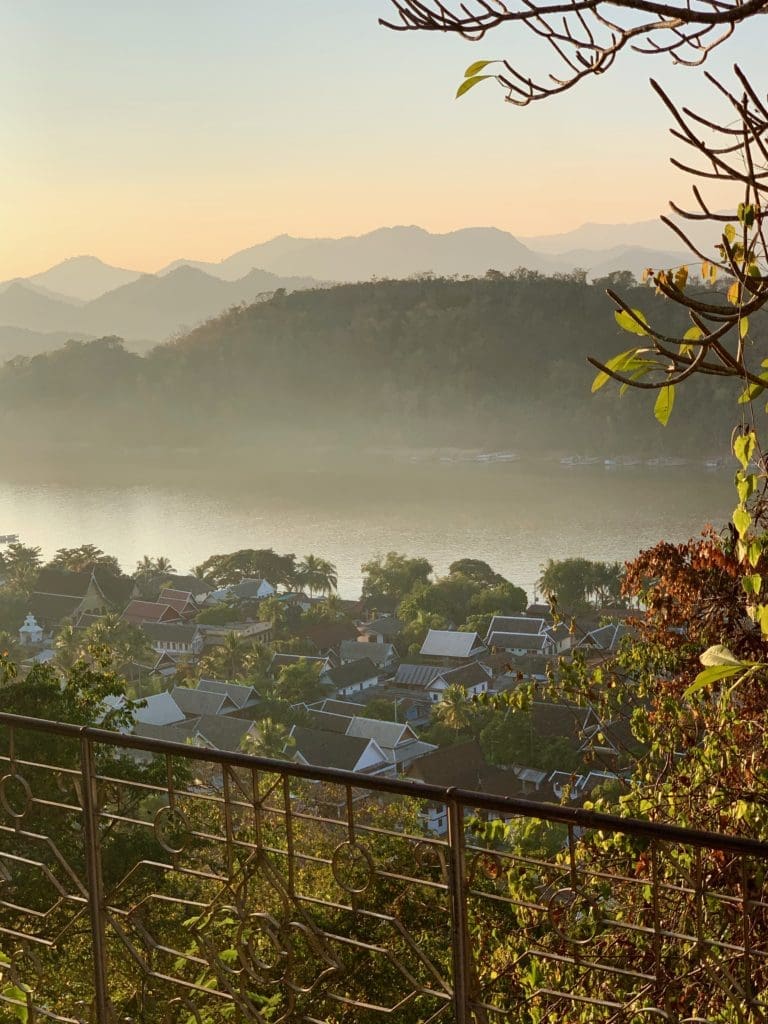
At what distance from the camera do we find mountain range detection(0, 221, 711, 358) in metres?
74.2

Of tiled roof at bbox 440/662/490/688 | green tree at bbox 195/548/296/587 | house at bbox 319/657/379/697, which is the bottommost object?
house at bbox 319/657/379/697

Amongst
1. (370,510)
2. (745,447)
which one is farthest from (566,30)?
(370,510)

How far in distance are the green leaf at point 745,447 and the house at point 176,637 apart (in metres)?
25.6

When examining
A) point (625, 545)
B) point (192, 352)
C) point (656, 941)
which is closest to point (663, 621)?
point (656, 941)

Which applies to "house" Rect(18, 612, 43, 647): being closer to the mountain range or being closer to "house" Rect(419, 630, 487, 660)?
"house" Rect(419, 630, 487, 660)

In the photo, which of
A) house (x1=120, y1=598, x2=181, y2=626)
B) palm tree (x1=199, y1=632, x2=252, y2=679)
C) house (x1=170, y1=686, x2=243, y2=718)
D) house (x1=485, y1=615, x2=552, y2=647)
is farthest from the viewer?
house (x1=120, y1=598, x2=181, y2=626)

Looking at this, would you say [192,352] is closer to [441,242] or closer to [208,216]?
[208,216]

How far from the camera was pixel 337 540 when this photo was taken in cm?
3700

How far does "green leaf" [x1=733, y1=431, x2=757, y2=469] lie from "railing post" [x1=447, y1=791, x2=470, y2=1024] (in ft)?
1.24

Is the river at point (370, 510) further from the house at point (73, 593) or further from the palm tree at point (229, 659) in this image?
the palm tree at point (229, 659)

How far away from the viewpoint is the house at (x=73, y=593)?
91.4 ft

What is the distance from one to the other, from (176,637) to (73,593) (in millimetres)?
4358

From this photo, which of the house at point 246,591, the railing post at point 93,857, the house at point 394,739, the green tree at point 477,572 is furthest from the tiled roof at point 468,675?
the railing post at point 93,857

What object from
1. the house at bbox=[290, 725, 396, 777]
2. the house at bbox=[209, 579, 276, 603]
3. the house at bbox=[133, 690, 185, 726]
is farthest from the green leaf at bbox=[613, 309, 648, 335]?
the house at bbox=[209, 579, 276, 603]
